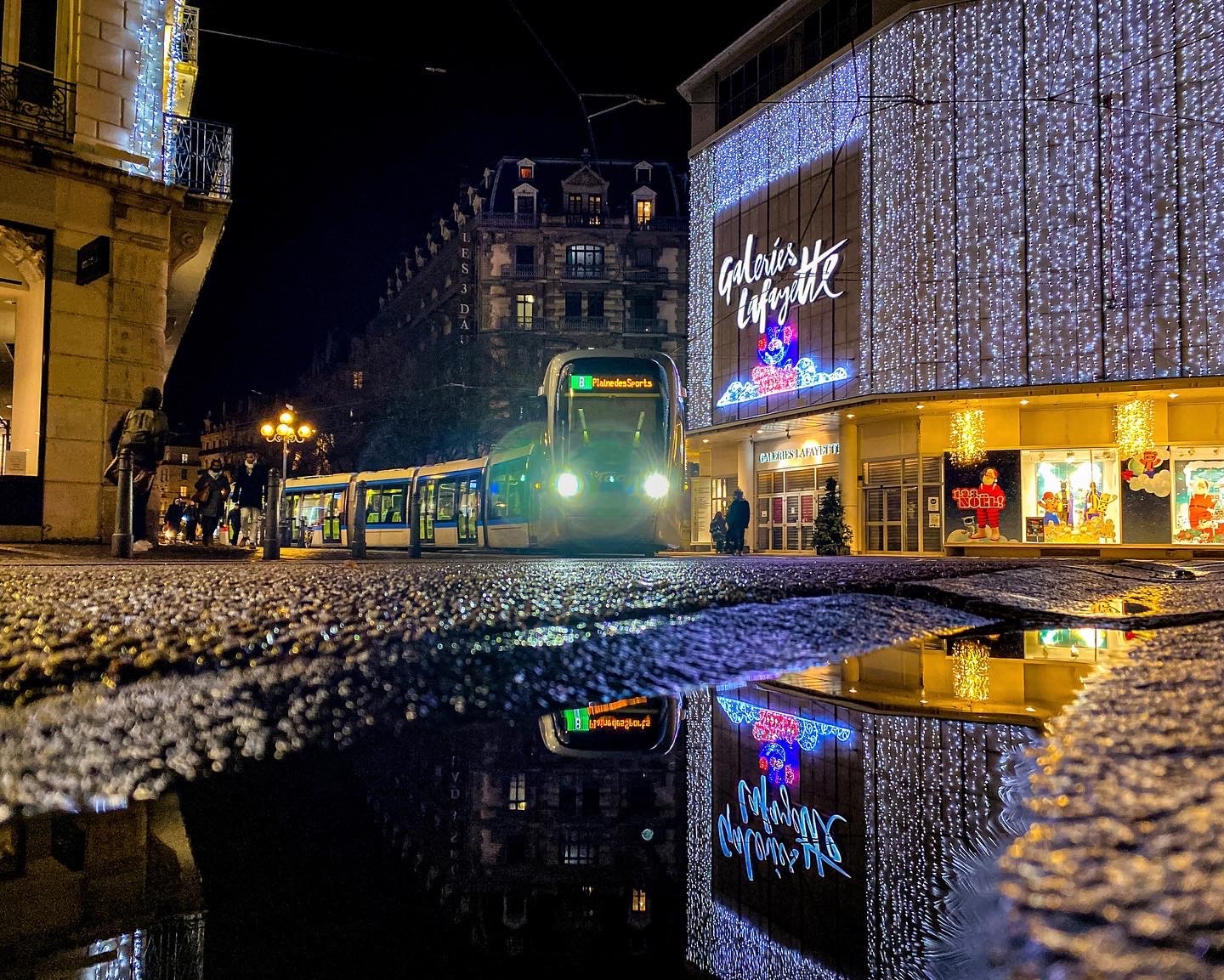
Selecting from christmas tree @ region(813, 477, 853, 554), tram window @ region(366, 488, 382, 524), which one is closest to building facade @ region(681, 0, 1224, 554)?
christmas tree @ region(813, 477, 853, 554)

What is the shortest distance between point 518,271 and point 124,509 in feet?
178

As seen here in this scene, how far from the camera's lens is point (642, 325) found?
63.6 metres

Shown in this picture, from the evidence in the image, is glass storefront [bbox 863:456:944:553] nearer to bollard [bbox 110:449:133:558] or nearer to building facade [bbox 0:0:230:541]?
building facade [bbox 0:0:230:541]

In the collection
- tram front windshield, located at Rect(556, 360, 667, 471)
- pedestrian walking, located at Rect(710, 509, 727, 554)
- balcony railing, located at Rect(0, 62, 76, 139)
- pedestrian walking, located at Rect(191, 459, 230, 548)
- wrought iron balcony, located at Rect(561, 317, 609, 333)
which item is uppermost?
wrought iron balcony, located at Rect(561, 317, 609, 333)

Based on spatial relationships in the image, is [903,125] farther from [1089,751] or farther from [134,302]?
[1089,751]

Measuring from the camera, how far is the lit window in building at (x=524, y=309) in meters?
63.0

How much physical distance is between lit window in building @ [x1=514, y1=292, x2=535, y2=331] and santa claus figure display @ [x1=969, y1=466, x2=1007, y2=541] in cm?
3980

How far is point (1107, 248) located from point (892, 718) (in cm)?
2645

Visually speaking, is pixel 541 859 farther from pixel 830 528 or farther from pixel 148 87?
pixel 830 528

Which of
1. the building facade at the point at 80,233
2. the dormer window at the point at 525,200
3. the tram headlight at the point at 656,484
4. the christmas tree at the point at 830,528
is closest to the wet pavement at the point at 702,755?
the building facade at the point at 80,233

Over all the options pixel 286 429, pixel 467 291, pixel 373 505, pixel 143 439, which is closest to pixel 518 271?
pixel 467 291

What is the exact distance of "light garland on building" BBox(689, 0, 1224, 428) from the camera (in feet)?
79.2

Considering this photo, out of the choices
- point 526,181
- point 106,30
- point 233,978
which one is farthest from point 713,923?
point 526,181

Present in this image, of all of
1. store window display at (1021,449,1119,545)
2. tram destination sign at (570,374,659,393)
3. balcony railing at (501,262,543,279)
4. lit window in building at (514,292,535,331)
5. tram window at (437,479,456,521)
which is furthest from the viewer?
balcony railing at (501,262,543,279)
